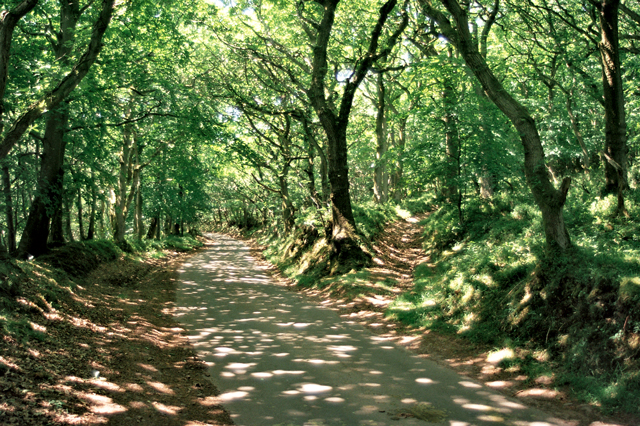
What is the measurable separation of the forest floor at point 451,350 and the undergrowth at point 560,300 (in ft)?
0.56

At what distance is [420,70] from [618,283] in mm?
10260

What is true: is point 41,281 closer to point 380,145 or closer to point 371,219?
point 371,219

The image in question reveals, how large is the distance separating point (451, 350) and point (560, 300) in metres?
1.84

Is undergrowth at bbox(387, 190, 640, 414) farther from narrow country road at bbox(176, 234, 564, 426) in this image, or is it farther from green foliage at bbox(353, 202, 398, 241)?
green foliage at bbox(353, 202, 398, 241)

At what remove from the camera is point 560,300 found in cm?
614

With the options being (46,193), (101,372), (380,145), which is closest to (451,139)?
(380,145)

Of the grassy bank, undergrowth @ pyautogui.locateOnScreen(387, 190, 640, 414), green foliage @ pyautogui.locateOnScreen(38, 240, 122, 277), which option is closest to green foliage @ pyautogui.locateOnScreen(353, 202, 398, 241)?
the grassy bank

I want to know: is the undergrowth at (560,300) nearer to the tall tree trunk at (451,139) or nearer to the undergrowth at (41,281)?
the tall tree trunk at (451,139)

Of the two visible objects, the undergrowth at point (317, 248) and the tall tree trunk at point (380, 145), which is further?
the tall tree trunk at point (380, 145)

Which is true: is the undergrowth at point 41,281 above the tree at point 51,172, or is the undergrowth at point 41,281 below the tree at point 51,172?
below

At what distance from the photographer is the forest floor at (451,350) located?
14.8 feet

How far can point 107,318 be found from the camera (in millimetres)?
8836

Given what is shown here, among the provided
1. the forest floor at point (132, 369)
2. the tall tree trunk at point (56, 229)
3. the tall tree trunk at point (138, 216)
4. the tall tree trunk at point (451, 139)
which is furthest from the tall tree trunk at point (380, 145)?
the tall tree trunk at point (138, 216)

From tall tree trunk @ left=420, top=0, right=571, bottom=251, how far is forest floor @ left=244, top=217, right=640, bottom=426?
7.45 ft
